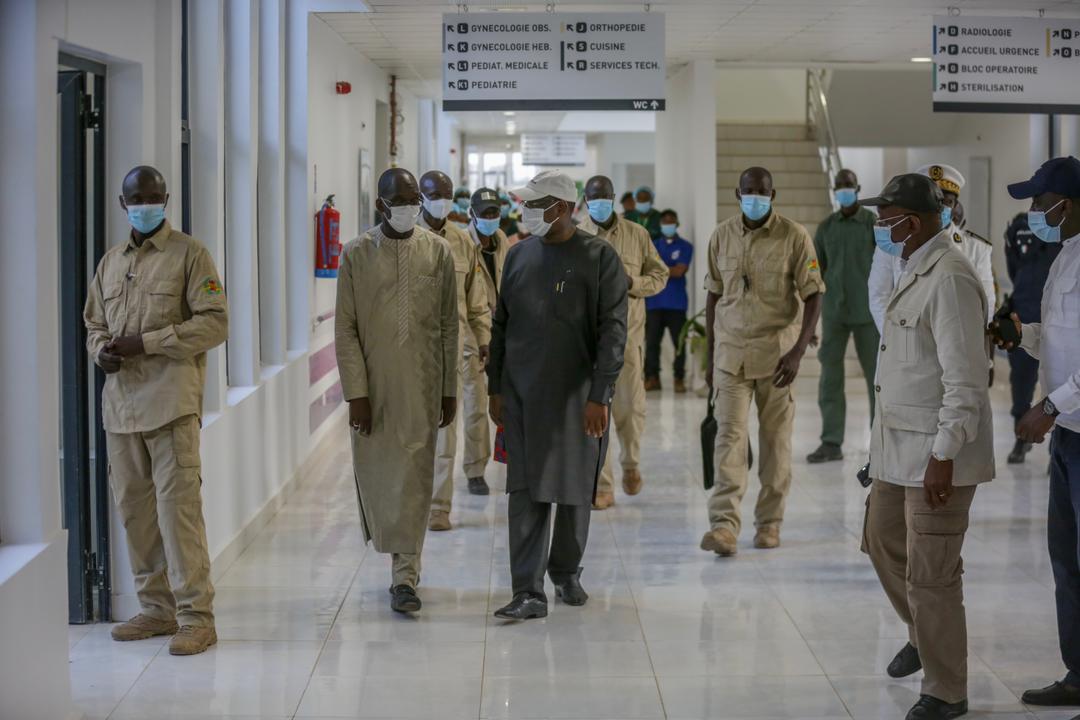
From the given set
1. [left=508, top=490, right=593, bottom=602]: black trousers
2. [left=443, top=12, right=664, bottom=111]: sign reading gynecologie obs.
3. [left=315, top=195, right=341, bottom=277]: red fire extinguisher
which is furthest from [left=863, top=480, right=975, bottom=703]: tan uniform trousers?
[left=315, top=195, right=341, bottom=277]: red fire extinguisher

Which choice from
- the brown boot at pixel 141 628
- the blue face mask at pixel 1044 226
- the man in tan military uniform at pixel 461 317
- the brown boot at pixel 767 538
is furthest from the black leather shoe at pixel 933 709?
the man in tan military uniform at pixel 461 317

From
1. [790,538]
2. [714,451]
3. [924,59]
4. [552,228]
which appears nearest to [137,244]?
[552,228]

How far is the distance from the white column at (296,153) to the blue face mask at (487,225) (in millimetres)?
1403

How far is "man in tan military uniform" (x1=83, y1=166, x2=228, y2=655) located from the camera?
4449mm

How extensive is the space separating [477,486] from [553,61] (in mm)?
2455

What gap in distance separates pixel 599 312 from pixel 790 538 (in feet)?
6.75

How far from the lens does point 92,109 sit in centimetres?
482

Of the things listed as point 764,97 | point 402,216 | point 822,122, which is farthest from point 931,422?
point 764,97

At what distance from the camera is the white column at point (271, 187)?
723cm

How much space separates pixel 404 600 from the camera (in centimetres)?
512

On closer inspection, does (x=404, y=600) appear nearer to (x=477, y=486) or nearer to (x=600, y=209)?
(x=477, y=486)

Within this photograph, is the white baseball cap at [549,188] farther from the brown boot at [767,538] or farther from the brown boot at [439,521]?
the brown boot at [439,521]

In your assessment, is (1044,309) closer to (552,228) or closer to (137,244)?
(552,228)

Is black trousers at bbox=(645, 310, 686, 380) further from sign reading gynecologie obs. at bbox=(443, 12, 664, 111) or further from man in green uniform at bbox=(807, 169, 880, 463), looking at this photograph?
sign reading gynecologie obs. at bbox=(443, 12, 664, 111)
